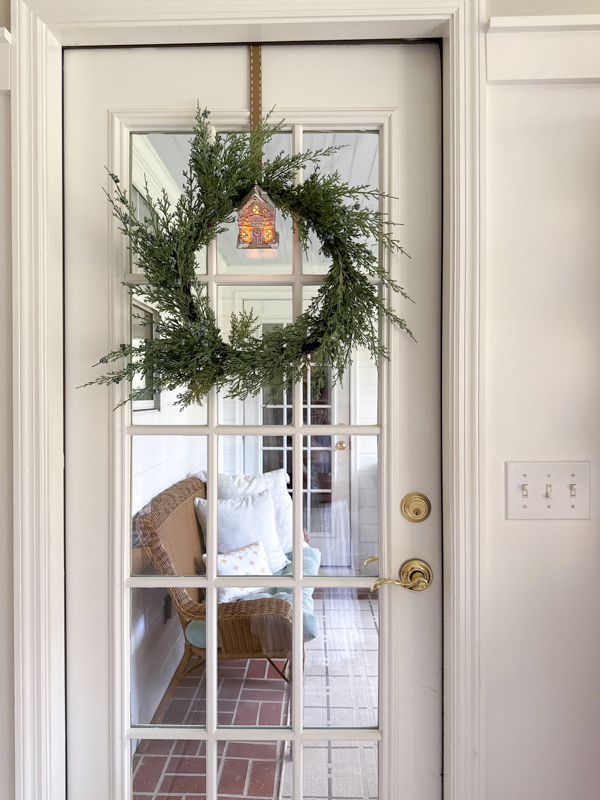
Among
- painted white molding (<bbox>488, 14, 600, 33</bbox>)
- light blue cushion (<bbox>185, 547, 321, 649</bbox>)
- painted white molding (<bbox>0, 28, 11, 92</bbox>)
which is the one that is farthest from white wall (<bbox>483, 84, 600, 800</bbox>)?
painted white molding (<bbox>0, 28, 11, 92</bbox>)

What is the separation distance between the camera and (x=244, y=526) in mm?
1257

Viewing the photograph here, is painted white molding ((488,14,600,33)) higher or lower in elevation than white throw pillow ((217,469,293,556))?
higher

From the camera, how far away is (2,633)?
47.6 inches

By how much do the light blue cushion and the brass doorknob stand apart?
14 cm

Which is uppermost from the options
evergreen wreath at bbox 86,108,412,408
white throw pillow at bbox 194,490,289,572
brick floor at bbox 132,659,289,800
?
evergreen wreath at bbox 86,108,412,408

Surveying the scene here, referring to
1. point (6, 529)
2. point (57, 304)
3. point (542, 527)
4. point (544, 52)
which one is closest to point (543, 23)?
point (544, 52)

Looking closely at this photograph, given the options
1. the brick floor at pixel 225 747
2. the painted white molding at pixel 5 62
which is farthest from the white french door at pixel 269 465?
the painted white molding at pixel 5 62

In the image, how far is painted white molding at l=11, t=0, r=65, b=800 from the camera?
117 cm

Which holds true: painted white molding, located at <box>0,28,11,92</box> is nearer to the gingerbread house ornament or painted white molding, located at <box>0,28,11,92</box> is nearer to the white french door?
the white french door

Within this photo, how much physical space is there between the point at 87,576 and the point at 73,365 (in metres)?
0.48

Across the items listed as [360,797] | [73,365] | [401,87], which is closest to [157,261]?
[73,365]

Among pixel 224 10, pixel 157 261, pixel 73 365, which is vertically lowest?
pixel 73 365

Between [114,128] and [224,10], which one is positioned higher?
[224,10]

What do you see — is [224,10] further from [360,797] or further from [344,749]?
[360,797]
